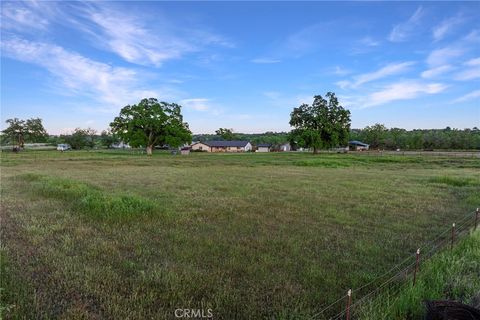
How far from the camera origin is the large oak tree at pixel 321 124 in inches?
2800

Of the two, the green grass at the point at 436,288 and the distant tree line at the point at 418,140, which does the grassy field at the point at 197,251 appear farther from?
the distant tree line at the point at 418,140

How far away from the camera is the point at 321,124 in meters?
73.2

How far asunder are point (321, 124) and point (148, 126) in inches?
1546

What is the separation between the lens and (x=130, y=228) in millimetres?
9594

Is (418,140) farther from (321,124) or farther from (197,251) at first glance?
(197,251)

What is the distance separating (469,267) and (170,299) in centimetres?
580

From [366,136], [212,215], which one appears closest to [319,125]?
[366,136]

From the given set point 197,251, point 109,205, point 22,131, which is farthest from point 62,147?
point 197,251

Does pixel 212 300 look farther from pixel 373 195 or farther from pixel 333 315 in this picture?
pixel 373 195
